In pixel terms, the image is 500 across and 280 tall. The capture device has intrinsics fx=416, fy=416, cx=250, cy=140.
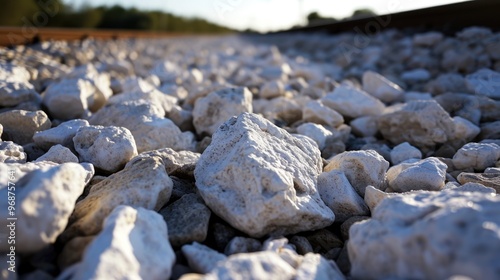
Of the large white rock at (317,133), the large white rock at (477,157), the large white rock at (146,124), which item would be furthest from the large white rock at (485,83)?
the large white rock at (146,124)

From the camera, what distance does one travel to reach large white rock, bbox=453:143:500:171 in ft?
7.30

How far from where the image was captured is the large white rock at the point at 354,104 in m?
3.11

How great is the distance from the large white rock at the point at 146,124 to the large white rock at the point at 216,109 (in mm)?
203

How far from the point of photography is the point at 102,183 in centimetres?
175

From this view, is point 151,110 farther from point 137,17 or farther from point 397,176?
point 137,17

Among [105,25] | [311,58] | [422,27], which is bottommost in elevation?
[105,25]

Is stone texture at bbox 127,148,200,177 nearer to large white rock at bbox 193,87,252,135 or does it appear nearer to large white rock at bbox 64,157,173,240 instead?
large white rock at bbox 64,157,173,240

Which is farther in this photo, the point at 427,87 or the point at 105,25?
the point at 105,25

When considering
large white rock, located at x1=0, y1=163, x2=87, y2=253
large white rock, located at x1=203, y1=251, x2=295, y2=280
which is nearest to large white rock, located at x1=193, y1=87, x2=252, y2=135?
large white rock, located at x1=0, y1=163, x2=87, y2=253

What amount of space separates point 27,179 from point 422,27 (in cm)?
679

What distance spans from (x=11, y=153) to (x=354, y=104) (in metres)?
2.26

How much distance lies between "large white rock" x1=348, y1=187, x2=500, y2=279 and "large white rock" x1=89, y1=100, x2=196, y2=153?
53.8 inches

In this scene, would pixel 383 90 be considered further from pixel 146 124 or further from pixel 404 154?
pixel 146 124

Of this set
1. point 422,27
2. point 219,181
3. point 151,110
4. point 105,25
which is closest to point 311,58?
point 422,27
